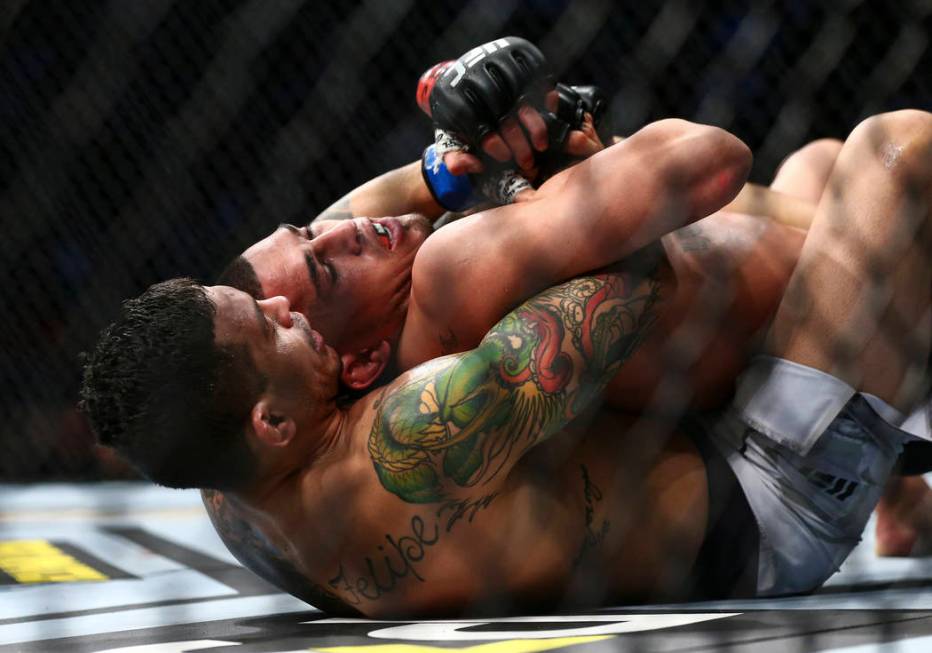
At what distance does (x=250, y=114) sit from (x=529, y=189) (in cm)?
151

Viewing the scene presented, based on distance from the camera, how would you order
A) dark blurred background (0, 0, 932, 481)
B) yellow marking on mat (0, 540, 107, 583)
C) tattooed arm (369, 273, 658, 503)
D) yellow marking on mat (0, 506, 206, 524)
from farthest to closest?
dark blurred background (0, 0, 932, 481) → yellow marking on mat (0, 506, 206, 524) → yellow marking on mat (0, 540, 107, 583) → tattooed arm (369, 273, 658, 503)

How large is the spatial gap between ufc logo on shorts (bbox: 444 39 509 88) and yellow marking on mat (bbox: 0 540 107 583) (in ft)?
2.97

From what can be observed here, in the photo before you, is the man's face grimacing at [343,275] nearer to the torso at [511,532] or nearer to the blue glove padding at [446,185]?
the blue glove padding at [446,185]

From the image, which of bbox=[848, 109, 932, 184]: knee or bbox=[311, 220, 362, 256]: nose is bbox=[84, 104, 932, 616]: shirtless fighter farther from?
bbox=[311, 220, 362, 256]: nose

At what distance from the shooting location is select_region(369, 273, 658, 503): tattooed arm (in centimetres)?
109

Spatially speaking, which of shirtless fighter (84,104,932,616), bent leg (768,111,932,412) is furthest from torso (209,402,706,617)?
bent leg (768,111,932,412)

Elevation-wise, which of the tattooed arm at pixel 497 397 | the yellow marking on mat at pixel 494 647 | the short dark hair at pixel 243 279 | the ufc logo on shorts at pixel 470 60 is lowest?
the yellow marking on mat at pixel 494 647

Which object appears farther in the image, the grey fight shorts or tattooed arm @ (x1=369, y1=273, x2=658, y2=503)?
the grey fight shorts

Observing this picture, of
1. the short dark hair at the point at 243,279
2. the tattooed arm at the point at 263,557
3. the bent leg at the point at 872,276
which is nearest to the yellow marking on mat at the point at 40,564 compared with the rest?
the tattooed arm at the point at 263,557

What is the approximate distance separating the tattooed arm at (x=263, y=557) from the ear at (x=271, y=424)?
0.14 meters

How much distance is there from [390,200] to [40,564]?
785mm

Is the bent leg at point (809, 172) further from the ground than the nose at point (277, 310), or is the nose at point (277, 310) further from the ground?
the nose at point (277, 310)

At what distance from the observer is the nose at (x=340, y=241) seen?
142cm

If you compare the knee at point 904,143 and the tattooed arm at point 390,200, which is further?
the tattooed arm at point 390,200
